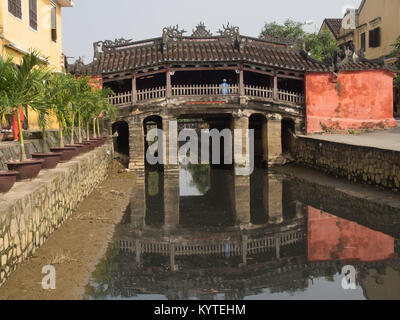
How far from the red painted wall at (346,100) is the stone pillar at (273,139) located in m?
1.68

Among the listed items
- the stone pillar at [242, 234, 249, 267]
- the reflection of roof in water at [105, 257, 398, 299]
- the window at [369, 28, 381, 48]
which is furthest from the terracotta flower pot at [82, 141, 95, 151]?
the window at [369, 28, 381, 48]

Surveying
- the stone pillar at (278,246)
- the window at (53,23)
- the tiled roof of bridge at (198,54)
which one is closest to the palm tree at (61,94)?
the stone pillar at (278,246)

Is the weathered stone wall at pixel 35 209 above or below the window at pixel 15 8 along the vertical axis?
below

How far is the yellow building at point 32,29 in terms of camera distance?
50.4 feet

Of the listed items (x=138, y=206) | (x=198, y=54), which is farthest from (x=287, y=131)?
(x=138, y=206)

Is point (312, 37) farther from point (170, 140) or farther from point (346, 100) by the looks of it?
point (170, 140)

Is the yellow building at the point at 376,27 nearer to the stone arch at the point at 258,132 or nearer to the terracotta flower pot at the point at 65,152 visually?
the stone arch at the point at 258,132

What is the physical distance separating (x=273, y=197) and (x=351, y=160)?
12.7 ft

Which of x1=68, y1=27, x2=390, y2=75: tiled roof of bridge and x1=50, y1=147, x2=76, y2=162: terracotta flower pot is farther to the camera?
x1=68, y1=27, x2=390, y2=75: tiled roof of bridge

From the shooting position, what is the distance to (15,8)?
53.4ft

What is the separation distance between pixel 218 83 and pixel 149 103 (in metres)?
4.63

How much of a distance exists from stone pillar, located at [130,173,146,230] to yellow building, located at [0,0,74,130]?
4562 millimetres

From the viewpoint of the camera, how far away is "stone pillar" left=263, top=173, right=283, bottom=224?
12.5 meters

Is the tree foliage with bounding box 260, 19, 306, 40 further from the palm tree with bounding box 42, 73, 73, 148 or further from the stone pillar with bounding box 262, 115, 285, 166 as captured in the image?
the palm tree with bounding box 42, 73, 73, 148
